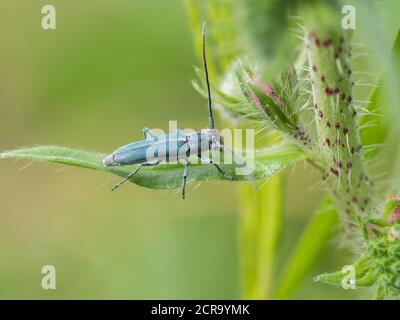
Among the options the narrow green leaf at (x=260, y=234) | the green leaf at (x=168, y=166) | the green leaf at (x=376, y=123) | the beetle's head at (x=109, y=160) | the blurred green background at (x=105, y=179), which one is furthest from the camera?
the blurred green background at (x=105, y=179)

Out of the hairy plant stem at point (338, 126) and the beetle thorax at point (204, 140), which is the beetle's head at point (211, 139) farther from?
the hairy plant stem at point (338, 126)

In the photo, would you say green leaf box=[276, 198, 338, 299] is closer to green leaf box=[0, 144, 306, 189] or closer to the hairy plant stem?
the hairy plant stem

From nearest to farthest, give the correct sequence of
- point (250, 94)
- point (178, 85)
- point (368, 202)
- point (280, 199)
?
point (250, 94) < point (368, 202) < point (280, 199) < point (178, 85)

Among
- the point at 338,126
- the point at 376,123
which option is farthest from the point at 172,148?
the point at 376,123

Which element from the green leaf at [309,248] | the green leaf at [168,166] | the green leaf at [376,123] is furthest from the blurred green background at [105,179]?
the green leaf at [168,166]

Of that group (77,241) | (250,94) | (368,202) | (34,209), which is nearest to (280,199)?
(368,202)

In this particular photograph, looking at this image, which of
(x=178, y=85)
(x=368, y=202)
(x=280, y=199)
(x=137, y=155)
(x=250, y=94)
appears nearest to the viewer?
(x=250, y=94)

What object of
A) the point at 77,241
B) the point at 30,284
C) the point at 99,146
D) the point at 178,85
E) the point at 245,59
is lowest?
the point at 30,284

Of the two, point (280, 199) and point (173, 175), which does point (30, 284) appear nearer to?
point (280, 199)

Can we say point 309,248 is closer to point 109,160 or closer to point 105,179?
point 109,160
